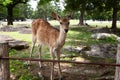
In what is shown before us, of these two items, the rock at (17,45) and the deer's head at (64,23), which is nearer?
the deer's head at (64,23)

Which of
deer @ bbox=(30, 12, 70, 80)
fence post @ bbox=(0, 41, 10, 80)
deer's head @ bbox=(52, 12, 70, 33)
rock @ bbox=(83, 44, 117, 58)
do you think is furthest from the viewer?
rock @ bbox=(83, 44, 117, 58)

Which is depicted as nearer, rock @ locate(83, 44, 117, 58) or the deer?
the deer

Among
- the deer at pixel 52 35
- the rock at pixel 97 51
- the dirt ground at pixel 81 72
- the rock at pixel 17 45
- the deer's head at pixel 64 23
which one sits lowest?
the dirt ground at pixel 81 72

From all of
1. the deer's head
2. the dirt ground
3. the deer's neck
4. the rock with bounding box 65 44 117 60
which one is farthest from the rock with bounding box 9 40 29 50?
the deer's head

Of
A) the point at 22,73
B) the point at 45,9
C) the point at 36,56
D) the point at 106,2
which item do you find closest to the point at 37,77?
the point at 22,73

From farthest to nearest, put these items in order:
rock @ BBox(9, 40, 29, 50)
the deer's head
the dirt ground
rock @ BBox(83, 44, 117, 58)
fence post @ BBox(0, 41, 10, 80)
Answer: rock @ BBox(9, 40, 29, 50)
rock @ BBox(83, 44, 117, 58)
the dirt ground
the deer's head
fence post @ BBox(0, 41, 10, 80)

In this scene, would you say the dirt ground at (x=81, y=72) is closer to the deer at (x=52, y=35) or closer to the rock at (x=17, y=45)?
the deer at (x=52, y=35)

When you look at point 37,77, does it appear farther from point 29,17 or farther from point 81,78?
point 29,17

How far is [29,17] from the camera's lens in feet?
316

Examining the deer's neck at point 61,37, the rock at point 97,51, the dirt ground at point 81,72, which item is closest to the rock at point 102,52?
the rock at point 97,51

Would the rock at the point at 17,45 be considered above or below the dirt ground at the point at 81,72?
above

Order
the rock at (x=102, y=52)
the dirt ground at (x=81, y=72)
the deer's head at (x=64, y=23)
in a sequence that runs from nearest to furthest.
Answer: the deer's head at (x=64, y=23) → the dirt ground at (x=81, y=72) → the rock at (x=102, y=52)

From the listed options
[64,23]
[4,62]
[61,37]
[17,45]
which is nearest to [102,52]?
[17,45]

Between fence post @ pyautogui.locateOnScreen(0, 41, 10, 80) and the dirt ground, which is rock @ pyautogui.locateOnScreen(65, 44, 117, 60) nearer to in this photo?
the dirt ground
